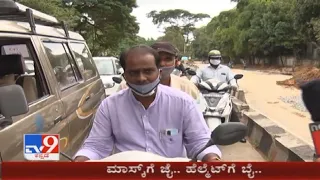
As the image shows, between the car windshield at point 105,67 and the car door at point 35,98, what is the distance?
30.4 ft

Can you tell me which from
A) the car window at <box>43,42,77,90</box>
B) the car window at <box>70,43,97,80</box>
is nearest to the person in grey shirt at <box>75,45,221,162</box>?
the car window at <box>43,42,77,90</box>

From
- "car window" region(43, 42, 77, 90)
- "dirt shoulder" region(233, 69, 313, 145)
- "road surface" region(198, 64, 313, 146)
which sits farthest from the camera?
"dirt shoulder" region(233, 69, 313, 145)

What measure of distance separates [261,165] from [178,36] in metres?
85.2

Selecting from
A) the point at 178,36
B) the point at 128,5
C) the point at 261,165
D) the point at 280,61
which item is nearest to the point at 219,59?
the point at 261,165

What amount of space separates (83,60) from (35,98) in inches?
92.0

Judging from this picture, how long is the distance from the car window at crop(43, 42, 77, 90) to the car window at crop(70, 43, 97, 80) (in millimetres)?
520

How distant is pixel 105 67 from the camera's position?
13.4 m

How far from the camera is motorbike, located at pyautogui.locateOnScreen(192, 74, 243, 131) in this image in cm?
651

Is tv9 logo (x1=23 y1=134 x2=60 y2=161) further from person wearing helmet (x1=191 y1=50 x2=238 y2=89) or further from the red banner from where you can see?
person wearing helmet (x1=191 y1=50 x2=238 y2=89)

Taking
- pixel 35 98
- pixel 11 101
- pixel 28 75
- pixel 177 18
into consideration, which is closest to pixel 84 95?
pixel 28 75

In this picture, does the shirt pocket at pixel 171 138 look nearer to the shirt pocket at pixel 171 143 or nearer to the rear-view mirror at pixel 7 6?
the shirt pocket at pixel 171 143

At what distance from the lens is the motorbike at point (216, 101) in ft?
21.4

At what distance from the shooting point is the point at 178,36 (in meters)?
85.9

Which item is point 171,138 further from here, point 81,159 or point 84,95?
point 84,95
